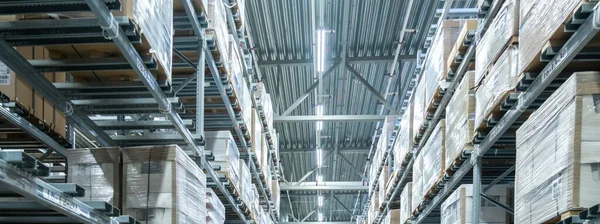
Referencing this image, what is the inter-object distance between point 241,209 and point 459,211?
13.9 ft

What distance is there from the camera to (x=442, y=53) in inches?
270

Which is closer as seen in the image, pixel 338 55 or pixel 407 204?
pixel 407 204

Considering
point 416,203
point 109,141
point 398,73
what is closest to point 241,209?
point 416,203

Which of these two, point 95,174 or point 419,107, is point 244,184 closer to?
point 419,107

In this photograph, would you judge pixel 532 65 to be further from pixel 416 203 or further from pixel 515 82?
pixel 416 203

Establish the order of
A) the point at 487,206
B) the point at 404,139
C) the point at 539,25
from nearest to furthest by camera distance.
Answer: the point at 539,25, the point at 487,206, the point at 404,139

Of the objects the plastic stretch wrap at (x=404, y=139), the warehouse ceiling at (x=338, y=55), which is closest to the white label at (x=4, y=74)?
the warehouse ceiling at (x=338, y=55)

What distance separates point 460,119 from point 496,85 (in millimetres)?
1041

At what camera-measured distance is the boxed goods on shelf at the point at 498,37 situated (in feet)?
15.9

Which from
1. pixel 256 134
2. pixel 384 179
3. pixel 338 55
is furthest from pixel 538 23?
pixel 338 55

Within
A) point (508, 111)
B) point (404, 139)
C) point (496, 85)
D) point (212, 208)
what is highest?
point (404, 139)

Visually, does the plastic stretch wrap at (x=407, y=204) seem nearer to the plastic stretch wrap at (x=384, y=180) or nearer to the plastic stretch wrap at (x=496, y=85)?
the plastic stretch wrap at (x=384, y=180)

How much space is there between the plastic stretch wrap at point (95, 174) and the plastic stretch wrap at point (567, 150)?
321 centimetres

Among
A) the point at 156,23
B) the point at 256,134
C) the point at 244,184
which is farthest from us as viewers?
the point at 256,134
